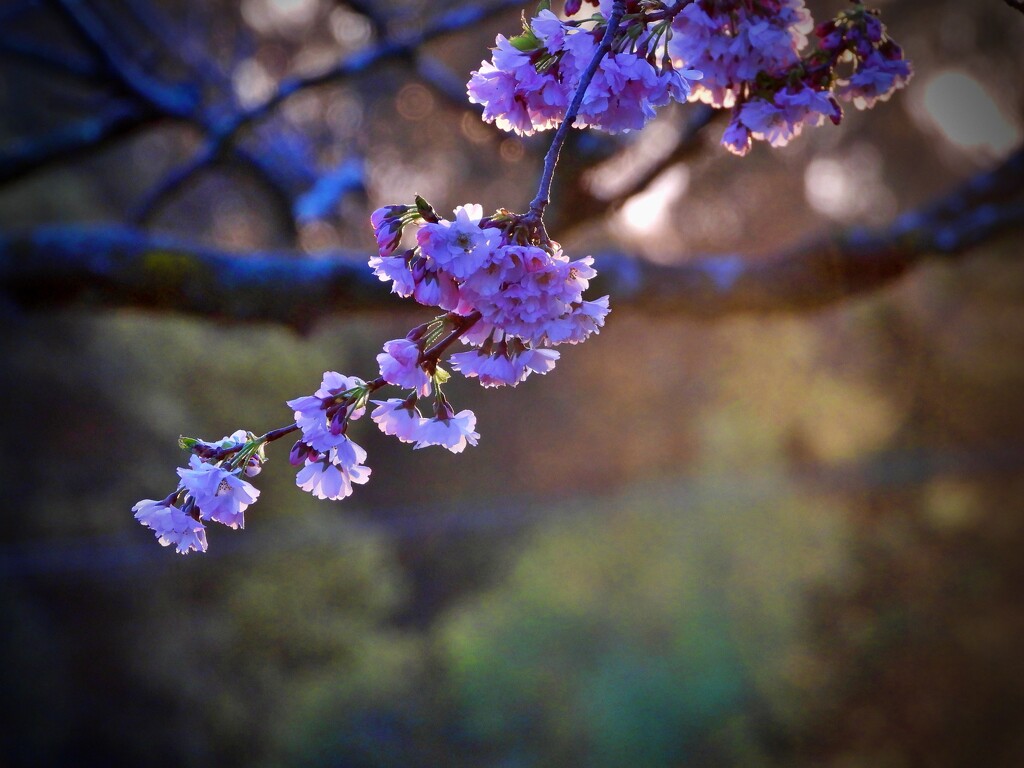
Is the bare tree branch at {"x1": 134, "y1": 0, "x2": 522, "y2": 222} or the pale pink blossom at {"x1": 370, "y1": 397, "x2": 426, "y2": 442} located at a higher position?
the bare tree branch at {"x1": 134, "y1": 0, "x2": 522, "y2": 222}

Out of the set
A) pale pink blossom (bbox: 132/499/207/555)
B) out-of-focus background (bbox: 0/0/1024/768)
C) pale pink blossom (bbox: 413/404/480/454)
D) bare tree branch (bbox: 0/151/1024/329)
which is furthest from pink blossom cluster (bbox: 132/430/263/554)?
out-of-focus background (bbox: 0/0/1024/768)

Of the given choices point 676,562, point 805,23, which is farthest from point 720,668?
point 805,23

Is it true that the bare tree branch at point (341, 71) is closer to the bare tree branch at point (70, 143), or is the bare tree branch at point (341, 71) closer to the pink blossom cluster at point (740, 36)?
the bare tree branch at point (70, 143)

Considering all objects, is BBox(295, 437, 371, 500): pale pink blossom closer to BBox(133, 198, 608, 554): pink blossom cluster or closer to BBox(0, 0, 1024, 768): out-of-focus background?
BBox(133, 198, 608, 554): pink blossom cluster

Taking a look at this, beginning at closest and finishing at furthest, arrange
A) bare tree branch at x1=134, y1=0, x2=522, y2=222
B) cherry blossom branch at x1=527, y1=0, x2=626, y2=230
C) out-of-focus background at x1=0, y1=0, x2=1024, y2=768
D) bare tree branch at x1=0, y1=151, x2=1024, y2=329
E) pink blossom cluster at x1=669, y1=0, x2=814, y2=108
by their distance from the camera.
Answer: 1. cherry blossom branch at x1=527, y1=0, x2=626, y2=230
2. pink blossom cluster at x1=669, y1=0, x2=814, y2=108
3. bare tree branch at x1=0, y1=151, x2=1024, y2=329
4. bare tree branch at x1=134, y1=0, x2=522, y2=222
5. out-of-focus background at x1=0, y1=0, x2=1024, y2=768

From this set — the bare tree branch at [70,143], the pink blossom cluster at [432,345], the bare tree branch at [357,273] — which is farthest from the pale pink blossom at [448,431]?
the bare tree branch at [70,143]

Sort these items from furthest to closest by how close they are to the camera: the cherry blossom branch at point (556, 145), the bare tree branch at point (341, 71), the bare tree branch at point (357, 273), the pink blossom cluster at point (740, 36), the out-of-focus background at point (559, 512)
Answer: the out-of-focus background at point (559, 512) → the bare tree branch at point (341, 71) → the bare tree branch at point (357, 273) → the pink blossom cluster at point (740, 36) → the cherry blossom branch at point (556, 145)

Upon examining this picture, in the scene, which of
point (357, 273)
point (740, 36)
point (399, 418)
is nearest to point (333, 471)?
point (399, 418)
